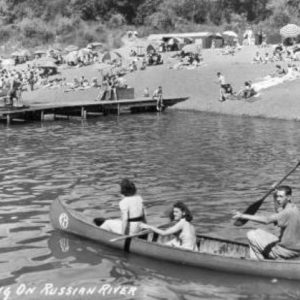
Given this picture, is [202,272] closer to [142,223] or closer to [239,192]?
[142,223]

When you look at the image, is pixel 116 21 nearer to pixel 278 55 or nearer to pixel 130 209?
pixel 278 55

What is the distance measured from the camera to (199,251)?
1509cm

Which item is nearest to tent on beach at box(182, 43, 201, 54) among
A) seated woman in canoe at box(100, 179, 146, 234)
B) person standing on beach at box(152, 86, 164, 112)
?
Answer: person standing on beach at box(152, 86, 164, 112)

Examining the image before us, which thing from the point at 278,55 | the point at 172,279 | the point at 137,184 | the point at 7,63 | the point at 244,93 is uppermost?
the point at 278,55

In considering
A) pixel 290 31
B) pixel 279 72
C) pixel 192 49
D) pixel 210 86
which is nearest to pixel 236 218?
pixel 279 72

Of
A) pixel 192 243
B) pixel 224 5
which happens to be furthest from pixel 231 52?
pixel 192 243

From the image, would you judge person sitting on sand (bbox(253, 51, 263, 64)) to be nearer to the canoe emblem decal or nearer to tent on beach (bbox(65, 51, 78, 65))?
tent on beach (bbox(65, 51, 78, 65))

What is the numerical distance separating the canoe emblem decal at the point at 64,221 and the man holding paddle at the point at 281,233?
522 centimetres

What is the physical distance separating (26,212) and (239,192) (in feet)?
22.7

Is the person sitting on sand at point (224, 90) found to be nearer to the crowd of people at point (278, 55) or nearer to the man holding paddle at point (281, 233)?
the crowd of people at point (278, 55)

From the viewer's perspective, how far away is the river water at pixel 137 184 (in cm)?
1477

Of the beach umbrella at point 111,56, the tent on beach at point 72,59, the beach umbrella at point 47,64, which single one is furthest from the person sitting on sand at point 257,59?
the tent on beach at point 72,59

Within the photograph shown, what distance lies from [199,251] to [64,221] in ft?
14.5

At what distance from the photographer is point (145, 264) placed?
1577 cm
